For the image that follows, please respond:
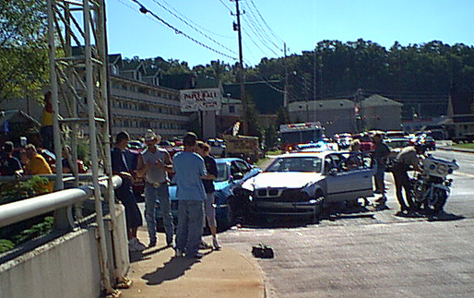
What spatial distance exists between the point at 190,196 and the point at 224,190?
3.81 m

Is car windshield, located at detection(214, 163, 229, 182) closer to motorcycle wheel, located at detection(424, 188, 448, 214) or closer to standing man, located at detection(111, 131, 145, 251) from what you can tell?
standing man, located at detection(111, 131, 145, 251)

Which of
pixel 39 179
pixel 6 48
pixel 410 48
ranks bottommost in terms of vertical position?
pixel 39 179

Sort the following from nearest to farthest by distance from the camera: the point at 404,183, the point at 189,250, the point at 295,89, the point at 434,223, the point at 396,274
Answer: the point at 396,274
the point at 189,250
the point at 434,223
the point at 404,183
the point at 295,89

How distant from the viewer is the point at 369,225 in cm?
1145

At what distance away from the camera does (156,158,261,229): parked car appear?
450 inches

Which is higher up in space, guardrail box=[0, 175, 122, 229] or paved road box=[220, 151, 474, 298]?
guardrail box=[0, 175, 122, 229]

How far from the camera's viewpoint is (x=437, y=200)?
41.6 feet

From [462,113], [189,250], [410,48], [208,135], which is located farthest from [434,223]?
[410,48]

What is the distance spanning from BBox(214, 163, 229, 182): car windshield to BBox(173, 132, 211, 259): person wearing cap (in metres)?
4.28

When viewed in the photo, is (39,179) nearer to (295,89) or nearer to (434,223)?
(434,223)

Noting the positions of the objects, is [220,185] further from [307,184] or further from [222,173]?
[307,184]

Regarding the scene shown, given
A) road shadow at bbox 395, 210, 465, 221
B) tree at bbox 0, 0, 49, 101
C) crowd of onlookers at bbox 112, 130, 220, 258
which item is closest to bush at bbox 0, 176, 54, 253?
crowd of onlookers at bbox 112, 130, 220, 258

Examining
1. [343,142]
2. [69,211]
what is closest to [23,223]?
[69,211]

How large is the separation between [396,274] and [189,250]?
9.61 feet
